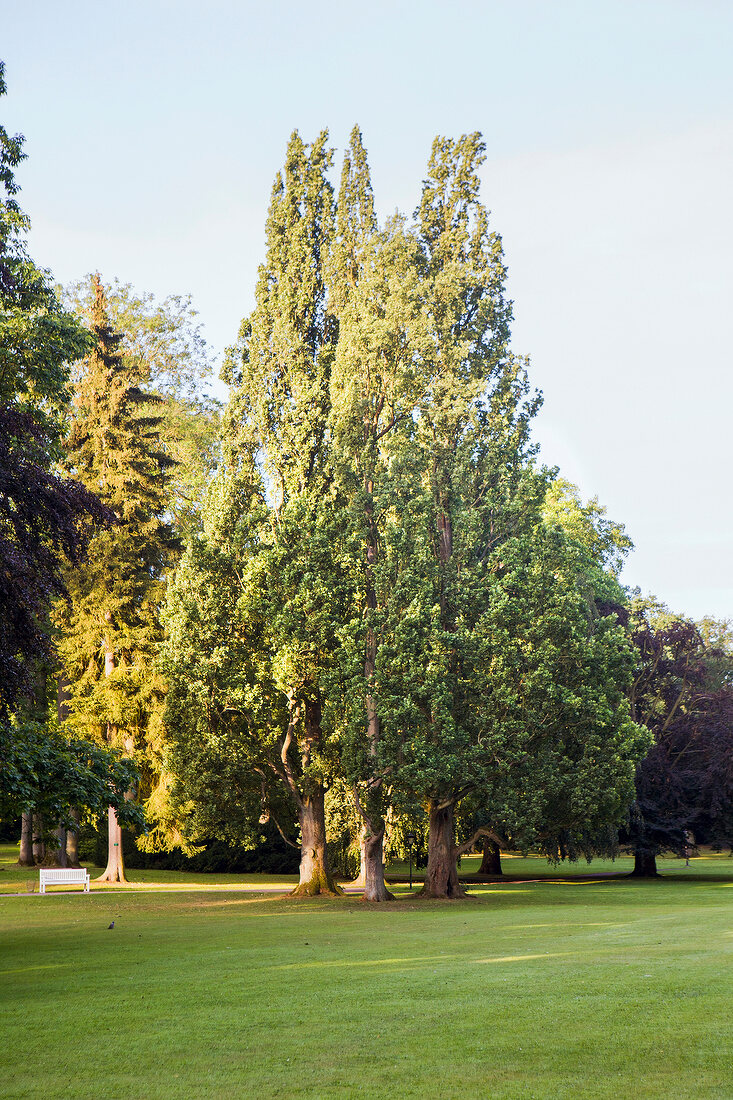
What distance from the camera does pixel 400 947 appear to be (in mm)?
15594

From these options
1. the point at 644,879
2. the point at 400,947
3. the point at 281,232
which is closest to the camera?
the point at 400,947

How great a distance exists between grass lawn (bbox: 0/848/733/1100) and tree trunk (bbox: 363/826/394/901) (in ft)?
26.2

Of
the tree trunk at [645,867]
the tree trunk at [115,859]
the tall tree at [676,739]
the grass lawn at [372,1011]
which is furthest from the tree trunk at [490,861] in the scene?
the grass lawn at [372,1011]

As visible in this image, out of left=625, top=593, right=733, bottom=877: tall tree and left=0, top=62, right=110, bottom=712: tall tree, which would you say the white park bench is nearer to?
left=0, top=62, right=110, bottom=712: tall tree

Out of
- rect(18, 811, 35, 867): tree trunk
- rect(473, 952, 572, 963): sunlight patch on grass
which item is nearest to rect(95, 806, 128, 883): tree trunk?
rect(18, 811, 35, 867): tree trunk

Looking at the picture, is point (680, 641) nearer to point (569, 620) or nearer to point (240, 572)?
point (569, 620)

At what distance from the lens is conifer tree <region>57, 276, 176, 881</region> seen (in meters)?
35.9

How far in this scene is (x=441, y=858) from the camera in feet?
95.4

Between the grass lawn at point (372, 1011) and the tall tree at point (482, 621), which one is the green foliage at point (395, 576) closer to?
the tall tree at point (482, 621)

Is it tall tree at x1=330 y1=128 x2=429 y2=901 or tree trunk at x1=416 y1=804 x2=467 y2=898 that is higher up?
tall tree at x1=330 y1=128 x2=429 y2=901

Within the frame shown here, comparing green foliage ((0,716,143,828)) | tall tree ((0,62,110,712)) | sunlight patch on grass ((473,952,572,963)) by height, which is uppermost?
tall tree ((0,62,110,712))

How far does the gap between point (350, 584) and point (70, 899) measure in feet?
38.9

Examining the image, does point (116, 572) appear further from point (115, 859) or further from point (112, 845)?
point (115, 859)

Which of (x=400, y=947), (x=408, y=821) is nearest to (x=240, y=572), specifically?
(x=408, y=821)
